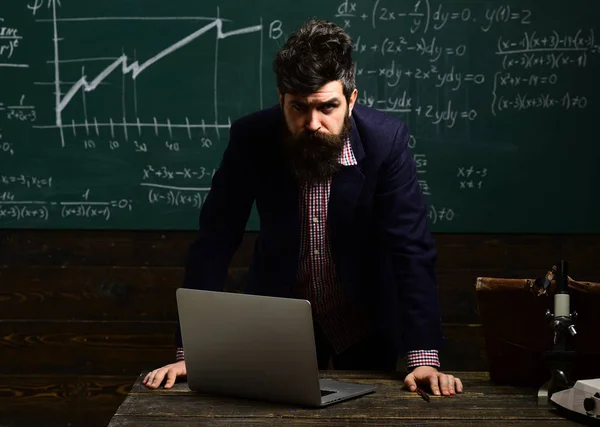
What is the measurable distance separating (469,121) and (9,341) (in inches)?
81.9

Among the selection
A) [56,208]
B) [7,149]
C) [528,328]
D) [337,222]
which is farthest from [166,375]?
[7,149]

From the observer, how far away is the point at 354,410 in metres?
1.87

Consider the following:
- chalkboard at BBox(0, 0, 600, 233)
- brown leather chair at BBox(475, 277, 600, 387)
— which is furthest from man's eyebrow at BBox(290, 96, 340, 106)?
chalkboard at BBox(0, 0, 600, 233)

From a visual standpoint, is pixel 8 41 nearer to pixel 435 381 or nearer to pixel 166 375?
pixel 166 375

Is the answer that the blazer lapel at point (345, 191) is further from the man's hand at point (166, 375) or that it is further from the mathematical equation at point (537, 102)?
the mathematical equation at point (537, 102)

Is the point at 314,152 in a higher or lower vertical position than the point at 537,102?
lower

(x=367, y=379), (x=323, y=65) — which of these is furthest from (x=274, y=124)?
(x=367, y=379)

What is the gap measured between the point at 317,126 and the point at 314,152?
72 millimetres

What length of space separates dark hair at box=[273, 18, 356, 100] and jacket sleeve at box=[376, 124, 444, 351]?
252 mm

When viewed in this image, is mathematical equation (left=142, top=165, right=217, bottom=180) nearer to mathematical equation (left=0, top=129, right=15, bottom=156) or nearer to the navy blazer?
mathematical equation (left=0, top=129, right=15, bottom=156)

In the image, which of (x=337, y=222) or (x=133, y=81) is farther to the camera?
(x=133, y=81)

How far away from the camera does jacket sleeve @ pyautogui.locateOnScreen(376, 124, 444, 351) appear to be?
7.27 feet

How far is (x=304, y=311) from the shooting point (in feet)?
5.76

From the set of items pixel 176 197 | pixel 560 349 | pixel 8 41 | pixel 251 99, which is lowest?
pixel 560 349
